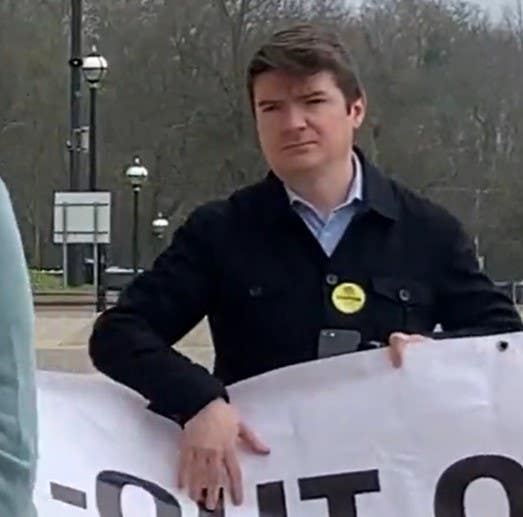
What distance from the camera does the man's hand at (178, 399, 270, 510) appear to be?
252 cm

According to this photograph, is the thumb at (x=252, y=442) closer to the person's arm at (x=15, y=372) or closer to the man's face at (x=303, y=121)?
the man's face at (x=303, y=121)

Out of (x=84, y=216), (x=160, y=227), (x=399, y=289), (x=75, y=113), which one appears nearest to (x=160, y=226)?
(x=160, y=227)

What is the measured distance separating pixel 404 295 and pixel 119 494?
62 cm

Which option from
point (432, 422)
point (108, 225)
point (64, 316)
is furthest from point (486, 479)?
point (64, 316)

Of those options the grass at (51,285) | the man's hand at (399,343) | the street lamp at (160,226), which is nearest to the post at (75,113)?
the grass at (51,285)

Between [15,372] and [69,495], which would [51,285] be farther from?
[15,372]

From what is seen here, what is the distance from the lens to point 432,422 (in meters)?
2.66

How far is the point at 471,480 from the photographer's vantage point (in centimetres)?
263

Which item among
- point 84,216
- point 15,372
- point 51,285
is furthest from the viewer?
point 51,285

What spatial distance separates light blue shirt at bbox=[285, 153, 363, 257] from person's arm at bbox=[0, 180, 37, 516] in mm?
1056

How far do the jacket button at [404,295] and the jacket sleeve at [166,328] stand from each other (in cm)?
33

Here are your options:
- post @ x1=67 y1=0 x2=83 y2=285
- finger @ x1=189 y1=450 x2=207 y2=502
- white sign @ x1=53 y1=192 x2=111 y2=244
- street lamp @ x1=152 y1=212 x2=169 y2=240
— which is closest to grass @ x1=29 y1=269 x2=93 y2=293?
post @ x1=67 y1=0 x2=83 y2=285

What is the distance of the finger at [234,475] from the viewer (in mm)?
2578

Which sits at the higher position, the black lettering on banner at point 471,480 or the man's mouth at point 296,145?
the man's mouth at point 296,145
